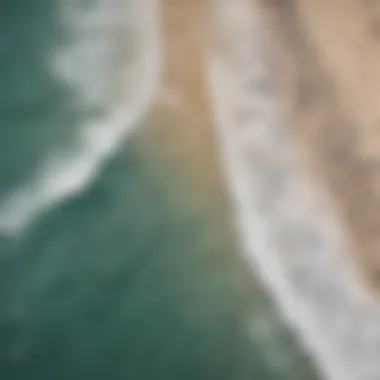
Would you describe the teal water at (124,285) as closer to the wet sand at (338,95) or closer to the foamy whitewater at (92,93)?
the foamy whitewater at (92,93)

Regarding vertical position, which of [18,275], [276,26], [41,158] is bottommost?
[18,275]

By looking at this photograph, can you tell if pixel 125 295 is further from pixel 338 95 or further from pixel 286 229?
pixel 338 95

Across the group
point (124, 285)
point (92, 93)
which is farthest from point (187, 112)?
point (124, 285)

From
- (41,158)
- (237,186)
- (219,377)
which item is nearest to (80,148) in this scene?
(41,158)

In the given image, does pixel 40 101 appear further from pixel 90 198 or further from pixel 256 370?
pixel 256 370

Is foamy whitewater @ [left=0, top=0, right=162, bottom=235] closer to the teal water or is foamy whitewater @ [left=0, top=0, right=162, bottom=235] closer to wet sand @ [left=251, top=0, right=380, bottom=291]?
the teal water

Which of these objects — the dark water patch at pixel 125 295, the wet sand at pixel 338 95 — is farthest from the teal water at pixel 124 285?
the wet sand at pixel 338 95

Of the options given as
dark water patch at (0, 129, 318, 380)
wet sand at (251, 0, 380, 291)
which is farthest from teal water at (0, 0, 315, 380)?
wet sand at (251, 0, 380, 291)
